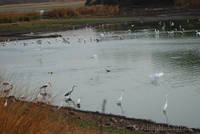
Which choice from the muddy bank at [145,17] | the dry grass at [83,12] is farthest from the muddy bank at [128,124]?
the dry grass at [83,12]

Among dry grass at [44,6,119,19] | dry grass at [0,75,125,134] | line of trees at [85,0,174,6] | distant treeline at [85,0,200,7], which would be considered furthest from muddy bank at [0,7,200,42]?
dry grass at [0,75,125,134]

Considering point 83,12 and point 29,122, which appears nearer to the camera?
point 29,122

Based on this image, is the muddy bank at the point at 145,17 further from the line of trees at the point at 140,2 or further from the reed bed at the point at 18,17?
the reed bed at the point at 18,17

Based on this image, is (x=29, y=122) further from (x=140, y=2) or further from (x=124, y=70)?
(x=140, y=2)

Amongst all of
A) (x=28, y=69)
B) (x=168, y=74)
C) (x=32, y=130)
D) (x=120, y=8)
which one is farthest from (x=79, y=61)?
(x=120, y=8)

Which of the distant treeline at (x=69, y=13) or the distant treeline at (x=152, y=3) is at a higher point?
the distant treeline at (x=152, y=3)

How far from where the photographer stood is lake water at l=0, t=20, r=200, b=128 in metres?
13.5

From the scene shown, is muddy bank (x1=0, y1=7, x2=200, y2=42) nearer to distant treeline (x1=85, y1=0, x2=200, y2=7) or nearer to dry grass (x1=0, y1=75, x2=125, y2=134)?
distant treeline (x1=85, y1=0, x2=200, y2=7)

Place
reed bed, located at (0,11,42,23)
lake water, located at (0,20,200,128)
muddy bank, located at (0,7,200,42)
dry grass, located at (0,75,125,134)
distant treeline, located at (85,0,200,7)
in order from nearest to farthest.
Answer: dry grass, located at (0,75,125,134), lake water, located at (0,20,200,128), muddy bank, located at (0,7,200,42), reed bed, located at (0,11,42,23), distant treeline, located at (85,0,200,7)

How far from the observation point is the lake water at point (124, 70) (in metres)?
13.5

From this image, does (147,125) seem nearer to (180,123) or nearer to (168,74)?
(180,123)

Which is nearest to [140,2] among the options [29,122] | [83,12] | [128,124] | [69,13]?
[83,12]

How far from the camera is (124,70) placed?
20.5 meters

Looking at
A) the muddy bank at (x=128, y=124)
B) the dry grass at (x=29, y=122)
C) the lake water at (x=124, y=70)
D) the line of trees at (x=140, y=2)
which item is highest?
the dry grass at (x=29, y=122)
